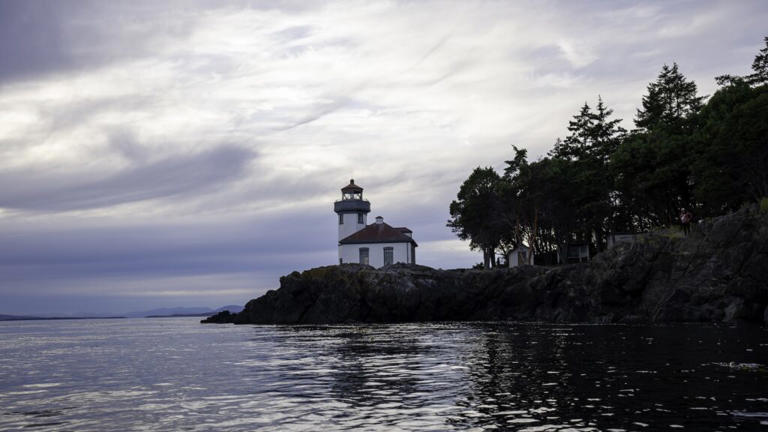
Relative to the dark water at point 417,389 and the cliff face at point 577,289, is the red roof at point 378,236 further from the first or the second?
the dark water at point 417,389

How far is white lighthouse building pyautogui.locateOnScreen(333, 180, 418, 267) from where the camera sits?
316 feet

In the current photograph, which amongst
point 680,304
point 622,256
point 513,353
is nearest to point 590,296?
point 622,256

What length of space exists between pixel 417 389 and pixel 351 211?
271 feet

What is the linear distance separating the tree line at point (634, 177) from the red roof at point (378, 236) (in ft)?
27.3

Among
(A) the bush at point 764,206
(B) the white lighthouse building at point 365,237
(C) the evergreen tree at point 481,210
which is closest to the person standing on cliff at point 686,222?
(A) the bush at point 764,206

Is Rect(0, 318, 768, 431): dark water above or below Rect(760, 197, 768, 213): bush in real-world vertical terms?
below

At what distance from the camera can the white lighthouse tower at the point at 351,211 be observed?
101 meters

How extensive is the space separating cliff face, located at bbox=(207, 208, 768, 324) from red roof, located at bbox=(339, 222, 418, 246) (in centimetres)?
1330

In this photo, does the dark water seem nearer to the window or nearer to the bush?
the bush

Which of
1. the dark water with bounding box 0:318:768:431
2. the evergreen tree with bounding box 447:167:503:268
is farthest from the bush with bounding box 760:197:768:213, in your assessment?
the evergreen tree with bounding box 447:167:503:268

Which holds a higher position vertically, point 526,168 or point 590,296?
point 526,168

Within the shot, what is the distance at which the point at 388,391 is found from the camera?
19.2 m

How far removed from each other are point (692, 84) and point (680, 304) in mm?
49946

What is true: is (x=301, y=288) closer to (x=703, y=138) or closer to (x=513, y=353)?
(x=703, y=138)
